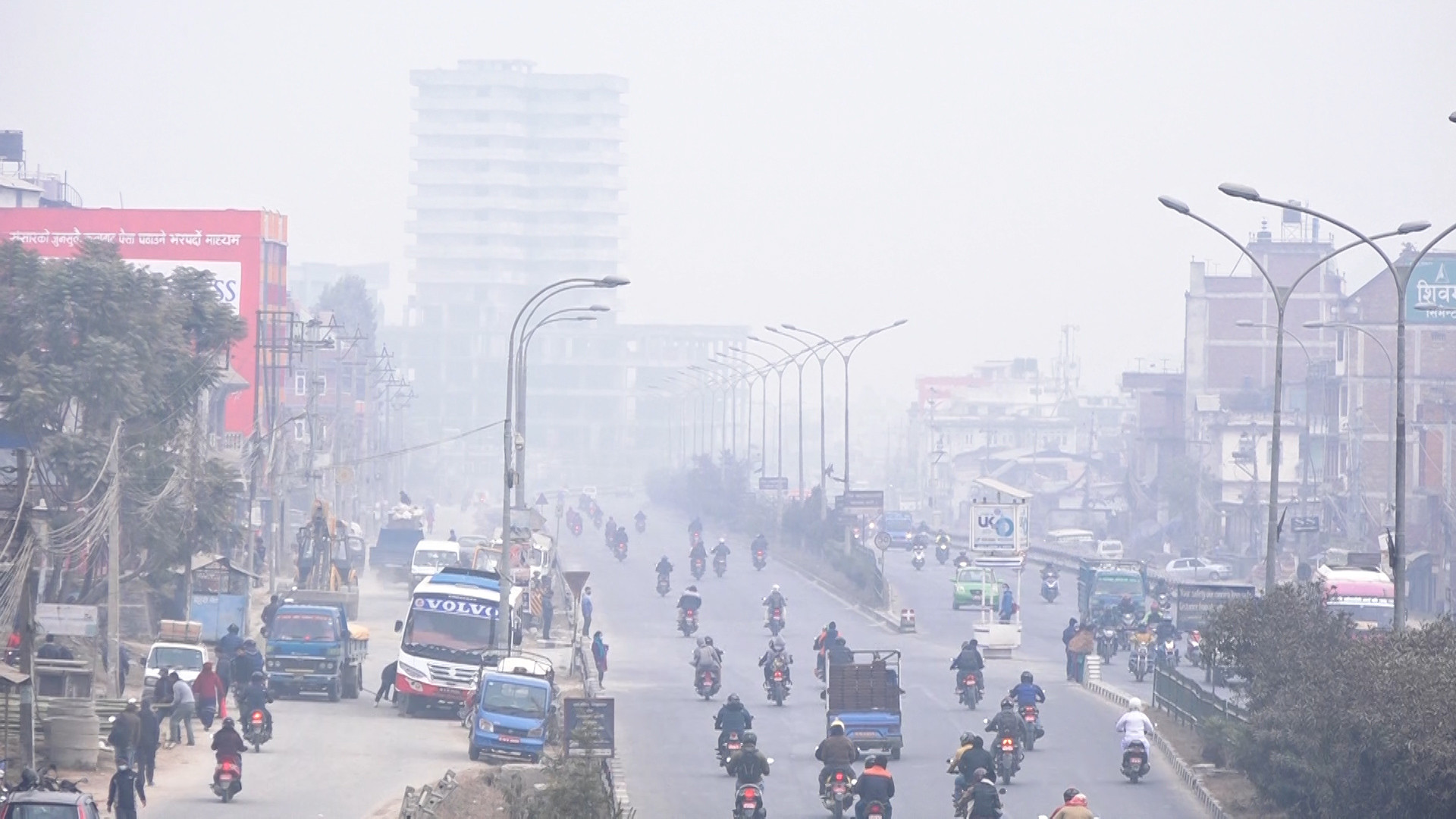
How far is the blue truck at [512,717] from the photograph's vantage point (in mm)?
27391

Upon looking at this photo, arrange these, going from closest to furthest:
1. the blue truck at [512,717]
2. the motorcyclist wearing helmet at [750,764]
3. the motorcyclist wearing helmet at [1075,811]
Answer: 1. the motorcyclist wearing helmet at [1075,811]
2. the motorcyclist wearing helmet at [750,764]
3. the blue truck at [512,717]

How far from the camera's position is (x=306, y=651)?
34188mm

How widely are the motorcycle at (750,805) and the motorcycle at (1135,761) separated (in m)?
6.88

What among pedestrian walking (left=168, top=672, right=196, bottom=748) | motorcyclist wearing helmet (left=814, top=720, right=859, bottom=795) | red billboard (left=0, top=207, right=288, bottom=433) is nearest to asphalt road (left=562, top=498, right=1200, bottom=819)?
motorcyclist wearing helmet (left=814, top=720, right=859, bottom=795)

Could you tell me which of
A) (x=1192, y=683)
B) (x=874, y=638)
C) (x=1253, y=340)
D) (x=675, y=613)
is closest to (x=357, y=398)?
(x=1253, y=340)

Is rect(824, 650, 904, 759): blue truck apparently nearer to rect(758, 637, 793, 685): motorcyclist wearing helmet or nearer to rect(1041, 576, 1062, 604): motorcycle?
rect(758, 637, 793, 685): motorcyclist wearing helmet

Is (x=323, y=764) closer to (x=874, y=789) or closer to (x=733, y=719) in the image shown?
(x=733, y=719)

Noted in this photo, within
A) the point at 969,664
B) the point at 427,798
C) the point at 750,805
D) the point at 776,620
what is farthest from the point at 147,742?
the point at 776,620

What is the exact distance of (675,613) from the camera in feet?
186

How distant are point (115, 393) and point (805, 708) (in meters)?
14.8

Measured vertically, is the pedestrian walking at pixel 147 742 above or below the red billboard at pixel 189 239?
below

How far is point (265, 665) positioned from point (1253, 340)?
3175 inches

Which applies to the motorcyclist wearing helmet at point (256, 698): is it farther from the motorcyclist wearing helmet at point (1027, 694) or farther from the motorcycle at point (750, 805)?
the motorcyclist wearing helmet at point (1027, 694)

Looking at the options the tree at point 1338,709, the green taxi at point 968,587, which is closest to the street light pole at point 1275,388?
the tree at point 1338,709
